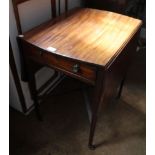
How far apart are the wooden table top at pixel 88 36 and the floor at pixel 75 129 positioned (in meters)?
0.60

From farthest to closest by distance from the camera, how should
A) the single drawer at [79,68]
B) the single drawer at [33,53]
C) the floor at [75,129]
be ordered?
the floor at [75,129] < the single drawer at [33,53] < the single drawer at [79,68]

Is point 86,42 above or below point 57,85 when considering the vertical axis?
above

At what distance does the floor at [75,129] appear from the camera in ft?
4.37

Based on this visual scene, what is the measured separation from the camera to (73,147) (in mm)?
1340

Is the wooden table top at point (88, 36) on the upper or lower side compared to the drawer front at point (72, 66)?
Answer: upper

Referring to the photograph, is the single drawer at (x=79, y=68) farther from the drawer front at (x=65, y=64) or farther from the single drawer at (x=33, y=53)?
the single drawer at (x=33, y=53)

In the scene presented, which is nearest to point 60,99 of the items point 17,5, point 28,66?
point 28,66

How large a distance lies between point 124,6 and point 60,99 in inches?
39.9

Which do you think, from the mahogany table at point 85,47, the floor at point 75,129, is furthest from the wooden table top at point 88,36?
the floor at point 75,129

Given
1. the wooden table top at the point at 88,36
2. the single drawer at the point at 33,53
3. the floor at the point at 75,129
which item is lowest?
the floor at the point at 75,129

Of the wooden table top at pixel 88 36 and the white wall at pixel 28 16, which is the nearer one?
the wooden table top at pixel 88 36

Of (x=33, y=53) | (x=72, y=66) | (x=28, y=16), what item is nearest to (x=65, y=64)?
(x=72, y=66)
